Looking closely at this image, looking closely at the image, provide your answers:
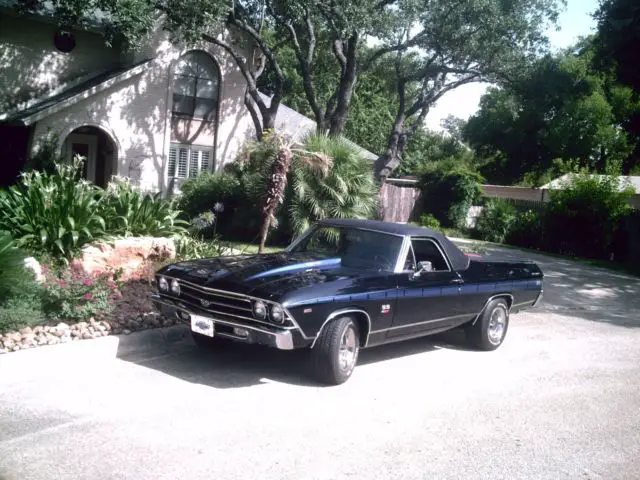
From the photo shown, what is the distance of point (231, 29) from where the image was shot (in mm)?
23797

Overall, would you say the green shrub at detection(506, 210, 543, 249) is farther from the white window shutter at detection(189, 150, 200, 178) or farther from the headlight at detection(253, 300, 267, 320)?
the headlight at detection(253, 300, 267, 320)

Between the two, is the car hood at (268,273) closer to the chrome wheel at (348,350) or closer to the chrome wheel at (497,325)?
the chrome wheel at (348,350)

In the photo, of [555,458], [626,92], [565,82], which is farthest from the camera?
[626,92]

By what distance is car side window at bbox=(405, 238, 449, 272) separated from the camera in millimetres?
8148

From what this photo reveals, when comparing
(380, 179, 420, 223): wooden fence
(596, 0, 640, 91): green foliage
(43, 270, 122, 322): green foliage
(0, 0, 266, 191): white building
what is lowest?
(43, 270, 122, 322): green foliage

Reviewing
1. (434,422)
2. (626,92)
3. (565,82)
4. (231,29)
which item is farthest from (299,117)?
(434,422)

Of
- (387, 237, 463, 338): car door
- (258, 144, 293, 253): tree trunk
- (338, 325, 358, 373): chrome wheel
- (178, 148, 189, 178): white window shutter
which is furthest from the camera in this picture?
(178, 148, 189, 178): white window shutter

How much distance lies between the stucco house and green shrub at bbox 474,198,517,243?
967 centimetres

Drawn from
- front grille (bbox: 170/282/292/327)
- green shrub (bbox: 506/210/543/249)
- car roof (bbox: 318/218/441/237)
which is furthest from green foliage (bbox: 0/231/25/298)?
green shrub (bbox: 506/210/543/249)

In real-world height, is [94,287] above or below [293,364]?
above

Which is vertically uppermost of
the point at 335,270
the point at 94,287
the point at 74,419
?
the point at 335,270

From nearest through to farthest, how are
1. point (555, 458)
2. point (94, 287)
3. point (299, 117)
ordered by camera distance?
point (555, 458) → point (94, 287) → point (299, 117)

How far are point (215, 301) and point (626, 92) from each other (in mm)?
40905

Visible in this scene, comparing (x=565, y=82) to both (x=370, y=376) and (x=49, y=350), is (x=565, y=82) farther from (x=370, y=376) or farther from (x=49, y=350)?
(x=49, y=350)
